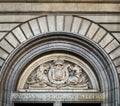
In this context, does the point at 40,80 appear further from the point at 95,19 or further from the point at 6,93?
the point at 95,19

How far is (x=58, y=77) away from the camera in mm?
17016

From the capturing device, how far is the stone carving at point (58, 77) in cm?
1703

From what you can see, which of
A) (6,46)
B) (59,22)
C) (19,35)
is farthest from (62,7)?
(6,46)

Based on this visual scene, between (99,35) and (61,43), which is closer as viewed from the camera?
(99,35)

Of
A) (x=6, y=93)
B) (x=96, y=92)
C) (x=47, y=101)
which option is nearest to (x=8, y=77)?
(x=6, y=93)

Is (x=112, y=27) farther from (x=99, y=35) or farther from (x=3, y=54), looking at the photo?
(x=3, y=54)

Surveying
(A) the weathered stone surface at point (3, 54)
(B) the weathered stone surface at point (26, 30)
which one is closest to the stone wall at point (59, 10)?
(B) the weathered stone surface at point (26, 30)

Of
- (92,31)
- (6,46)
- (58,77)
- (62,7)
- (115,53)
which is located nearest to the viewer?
(115,53)

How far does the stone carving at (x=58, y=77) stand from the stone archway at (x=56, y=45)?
487mm

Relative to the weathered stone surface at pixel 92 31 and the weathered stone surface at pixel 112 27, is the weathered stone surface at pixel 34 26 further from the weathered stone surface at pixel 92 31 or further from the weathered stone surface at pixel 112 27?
the weathered stone surface at pixel 112 27

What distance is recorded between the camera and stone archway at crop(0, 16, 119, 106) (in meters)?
16.6

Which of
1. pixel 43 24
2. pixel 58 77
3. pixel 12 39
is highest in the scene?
pixel 43 24

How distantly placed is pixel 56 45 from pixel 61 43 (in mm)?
204

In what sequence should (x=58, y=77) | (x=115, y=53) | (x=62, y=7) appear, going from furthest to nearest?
(x=62, y=7) → (x=58, y=77) → (x=115, y=53)
